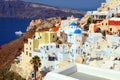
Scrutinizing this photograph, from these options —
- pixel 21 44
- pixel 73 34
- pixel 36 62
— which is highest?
pixel 73 34

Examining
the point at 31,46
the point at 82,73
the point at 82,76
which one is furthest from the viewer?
the point at 31,46

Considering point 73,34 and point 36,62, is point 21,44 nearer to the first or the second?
point 73,34

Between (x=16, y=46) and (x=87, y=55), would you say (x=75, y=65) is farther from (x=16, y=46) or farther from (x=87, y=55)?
(x=16, y=46)

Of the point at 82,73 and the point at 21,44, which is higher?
the point at 82,73

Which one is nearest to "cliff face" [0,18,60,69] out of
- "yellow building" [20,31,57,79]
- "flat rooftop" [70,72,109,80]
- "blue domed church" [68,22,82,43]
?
"yellow building" [20,31,57,79]

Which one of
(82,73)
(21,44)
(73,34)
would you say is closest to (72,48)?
(73,34)

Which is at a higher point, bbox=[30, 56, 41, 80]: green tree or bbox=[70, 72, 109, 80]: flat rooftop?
bbox=[70, 72, 109, 80]: flat rooftop

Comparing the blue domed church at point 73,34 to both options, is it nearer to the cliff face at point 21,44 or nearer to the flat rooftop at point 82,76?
the cliff face at point 21,44

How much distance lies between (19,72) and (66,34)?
6.92 m

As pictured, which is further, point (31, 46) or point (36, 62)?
point (31, 46)

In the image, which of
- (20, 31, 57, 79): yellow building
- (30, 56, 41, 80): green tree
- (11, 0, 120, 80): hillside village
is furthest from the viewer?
(20, 31, 57, 79): yellow building

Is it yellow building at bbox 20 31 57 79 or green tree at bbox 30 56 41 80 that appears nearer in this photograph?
green tree at bbox 30 56 41 80

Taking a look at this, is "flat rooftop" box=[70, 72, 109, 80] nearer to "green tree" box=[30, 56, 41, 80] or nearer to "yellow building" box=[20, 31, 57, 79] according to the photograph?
"green tree" box=[30, 56, 41, 80]

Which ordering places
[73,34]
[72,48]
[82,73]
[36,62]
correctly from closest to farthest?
[82,73] → [36,62] → [72,48] → [73,34]
